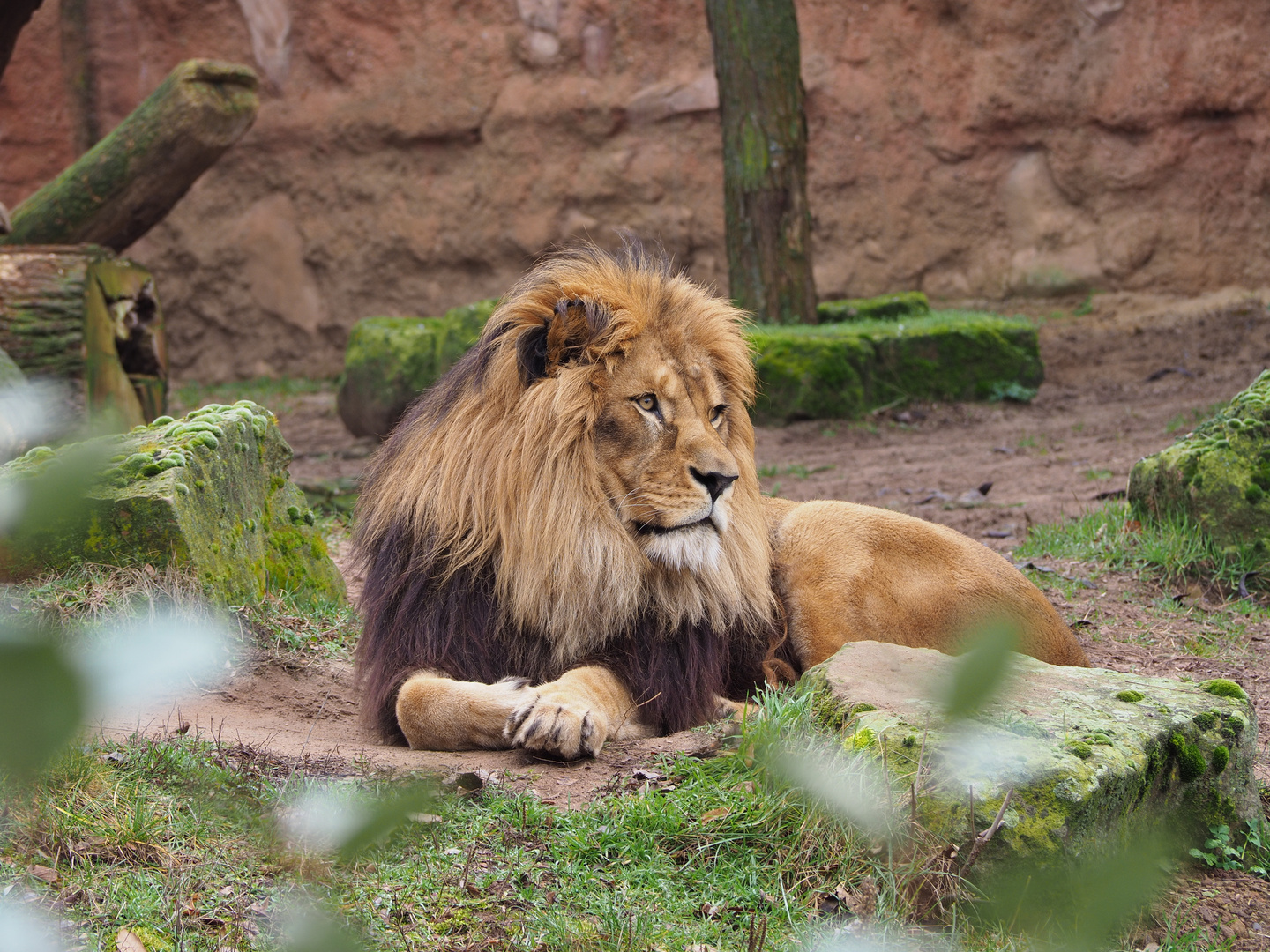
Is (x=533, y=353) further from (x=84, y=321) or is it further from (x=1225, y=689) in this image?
(x=84, y=321)

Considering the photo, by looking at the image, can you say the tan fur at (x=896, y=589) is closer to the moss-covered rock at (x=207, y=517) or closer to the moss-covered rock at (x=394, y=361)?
the moss-covered rock at (x=207, y=517)

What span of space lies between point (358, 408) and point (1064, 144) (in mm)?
7003

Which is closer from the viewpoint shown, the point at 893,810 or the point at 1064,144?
the point at 893,810

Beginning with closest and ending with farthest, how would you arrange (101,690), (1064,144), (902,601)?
(101,690), (902,601), (1064,144)

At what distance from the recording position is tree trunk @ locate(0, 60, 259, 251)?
6.95 meters

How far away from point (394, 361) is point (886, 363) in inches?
137

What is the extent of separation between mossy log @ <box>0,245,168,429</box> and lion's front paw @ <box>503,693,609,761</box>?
372cm

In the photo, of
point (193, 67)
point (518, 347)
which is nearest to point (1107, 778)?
point (518, 347)

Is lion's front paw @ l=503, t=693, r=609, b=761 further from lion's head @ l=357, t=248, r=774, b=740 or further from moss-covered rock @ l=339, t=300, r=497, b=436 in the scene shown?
moss-covered rock @ l=339, t=300, r=497, b=436

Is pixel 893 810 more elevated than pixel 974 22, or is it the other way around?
pixel 974 22

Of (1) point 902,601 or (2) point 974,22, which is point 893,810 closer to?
(1) point 902,601

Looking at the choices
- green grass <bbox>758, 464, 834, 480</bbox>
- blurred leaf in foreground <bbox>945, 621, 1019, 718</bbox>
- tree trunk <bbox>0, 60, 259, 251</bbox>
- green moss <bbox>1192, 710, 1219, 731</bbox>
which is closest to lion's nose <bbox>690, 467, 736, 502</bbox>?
green moss <bbox>1192, 710, 1219, 731</bbox>

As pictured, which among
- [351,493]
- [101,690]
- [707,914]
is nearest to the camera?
[101,690]

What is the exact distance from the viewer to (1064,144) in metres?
Result: 11.3
